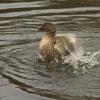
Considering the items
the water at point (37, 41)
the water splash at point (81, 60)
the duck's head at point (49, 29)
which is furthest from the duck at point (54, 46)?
the water at point (37, 41)

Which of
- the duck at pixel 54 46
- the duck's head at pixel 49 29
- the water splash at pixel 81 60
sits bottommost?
the water splash at pixel 81 60

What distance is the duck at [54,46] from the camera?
8945 millimetres

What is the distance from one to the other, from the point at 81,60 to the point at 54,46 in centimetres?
55

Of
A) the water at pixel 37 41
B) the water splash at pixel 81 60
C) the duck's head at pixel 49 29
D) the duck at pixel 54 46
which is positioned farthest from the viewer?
the duck's head at pixel 49 29

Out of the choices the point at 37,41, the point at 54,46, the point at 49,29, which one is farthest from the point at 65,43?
the point at 37,41

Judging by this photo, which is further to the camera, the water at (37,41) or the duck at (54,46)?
the duck at (54,46)

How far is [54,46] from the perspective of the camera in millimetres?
9039

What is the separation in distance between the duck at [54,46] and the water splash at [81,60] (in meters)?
0.11

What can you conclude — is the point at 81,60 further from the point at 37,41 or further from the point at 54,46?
the point at 37,41

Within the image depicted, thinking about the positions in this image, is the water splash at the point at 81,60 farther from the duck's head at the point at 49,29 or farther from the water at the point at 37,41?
the duck's head at the point at 49,29

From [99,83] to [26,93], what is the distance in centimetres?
111

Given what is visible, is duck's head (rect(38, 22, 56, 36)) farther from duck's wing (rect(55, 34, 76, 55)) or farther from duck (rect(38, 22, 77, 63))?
duck's wing (rect(55, 34, 76, 55))

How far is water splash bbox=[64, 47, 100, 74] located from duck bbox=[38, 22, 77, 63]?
0.36 ft

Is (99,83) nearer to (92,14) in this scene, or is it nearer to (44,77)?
(44,77)
